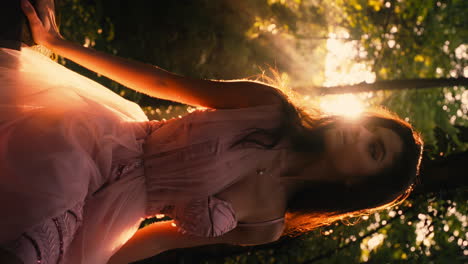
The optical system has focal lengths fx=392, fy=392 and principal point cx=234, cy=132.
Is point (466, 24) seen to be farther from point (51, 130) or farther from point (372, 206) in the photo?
point (51, 130)

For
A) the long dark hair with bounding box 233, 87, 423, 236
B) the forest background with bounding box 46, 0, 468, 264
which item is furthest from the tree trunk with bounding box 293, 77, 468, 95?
the long dark hair with bounding box 233, 87, 423, 236

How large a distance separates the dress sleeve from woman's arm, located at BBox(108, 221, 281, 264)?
300mm

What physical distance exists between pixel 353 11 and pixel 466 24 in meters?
2.57

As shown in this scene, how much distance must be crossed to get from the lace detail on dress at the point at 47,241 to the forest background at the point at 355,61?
154 centimetres

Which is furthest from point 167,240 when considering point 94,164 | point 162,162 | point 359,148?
point 359,148

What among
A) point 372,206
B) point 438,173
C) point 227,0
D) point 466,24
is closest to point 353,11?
point 466,24

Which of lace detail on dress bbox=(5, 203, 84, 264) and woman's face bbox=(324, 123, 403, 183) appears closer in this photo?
lace detail on dress bbox=(5, 203, 84, 264)

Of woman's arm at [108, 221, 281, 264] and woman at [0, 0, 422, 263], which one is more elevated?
woman at [0, 0, 422, 263]

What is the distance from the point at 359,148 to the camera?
2.30m

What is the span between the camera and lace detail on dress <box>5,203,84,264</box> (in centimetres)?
141

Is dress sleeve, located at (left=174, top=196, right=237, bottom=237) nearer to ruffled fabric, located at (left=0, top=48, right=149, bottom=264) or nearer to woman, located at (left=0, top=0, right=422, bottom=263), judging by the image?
woman, located at (left=0, top=0, right=422, bottom=263)

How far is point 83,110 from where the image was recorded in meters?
1.83

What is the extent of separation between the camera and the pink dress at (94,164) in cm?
149

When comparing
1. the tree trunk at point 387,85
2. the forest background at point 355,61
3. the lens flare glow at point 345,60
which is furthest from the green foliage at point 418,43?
the tree trunk at point 387,85
